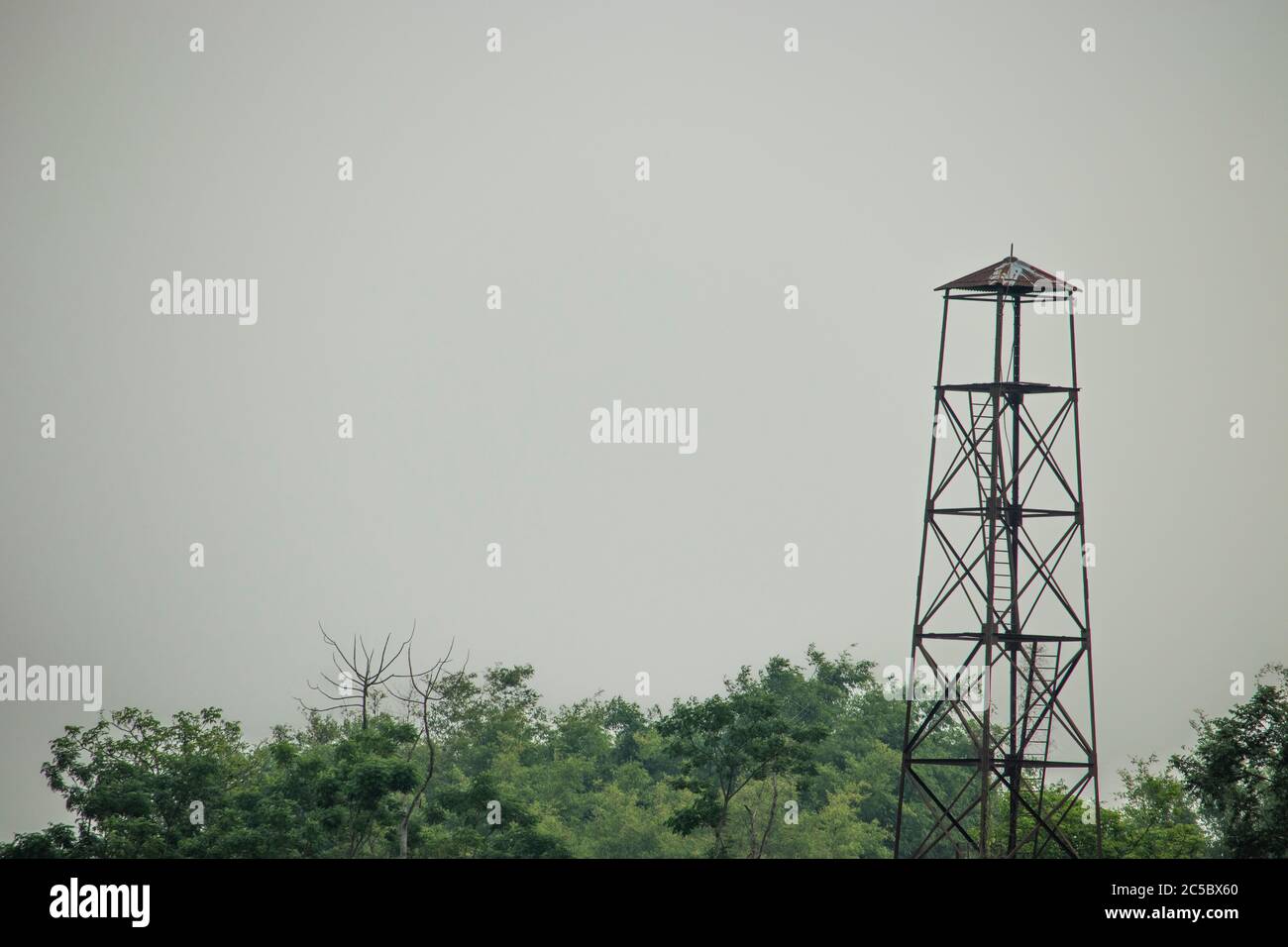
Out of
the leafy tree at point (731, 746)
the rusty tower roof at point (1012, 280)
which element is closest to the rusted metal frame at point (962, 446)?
the rusty tower roof at point (1012, 280)

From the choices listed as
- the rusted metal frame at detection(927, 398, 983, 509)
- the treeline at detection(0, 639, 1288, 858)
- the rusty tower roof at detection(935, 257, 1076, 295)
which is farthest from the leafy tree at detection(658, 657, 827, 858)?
the rusty tower roof at detection(935, 257, 1076, 295)

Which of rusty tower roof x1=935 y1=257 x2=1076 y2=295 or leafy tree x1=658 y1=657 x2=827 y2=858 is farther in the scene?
leafy tree x1=658 y1=657 x2=827 y2=858

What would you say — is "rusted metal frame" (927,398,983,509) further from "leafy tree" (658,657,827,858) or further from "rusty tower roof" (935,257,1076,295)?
"leafy tree" (658,657,827,858)

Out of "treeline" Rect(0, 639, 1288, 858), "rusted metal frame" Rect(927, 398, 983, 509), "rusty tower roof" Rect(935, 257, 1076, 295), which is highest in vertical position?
"rusty tower roof" Rect(935, 257, 1076, 295)

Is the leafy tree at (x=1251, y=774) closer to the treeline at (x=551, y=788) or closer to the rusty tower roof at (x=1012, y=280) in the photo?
the treeline at (x=551, y=788)

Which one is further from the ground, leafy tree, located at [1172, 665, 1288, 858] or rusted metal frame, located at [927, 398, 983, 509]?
rusted metal frame, located at [927, 398, 983, 509]

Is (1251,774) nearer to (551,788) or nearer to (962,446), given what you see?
(962,446)

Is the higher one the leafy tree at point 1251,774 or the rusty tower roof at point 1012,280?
the rusty tower roof at point 1012,280

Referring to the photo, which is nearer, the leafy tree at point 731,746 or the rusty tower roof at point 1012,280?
the rusty tower roof at point 1012,280
